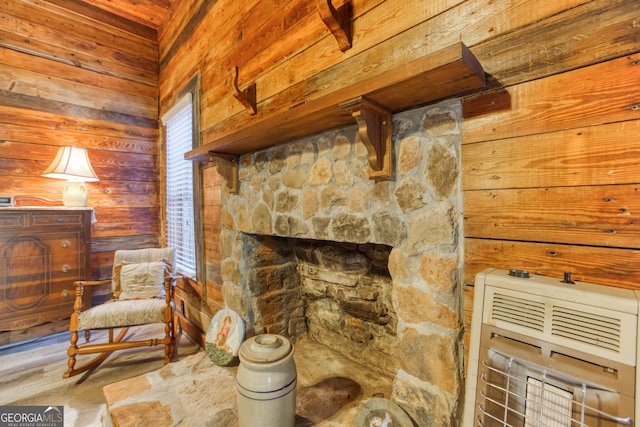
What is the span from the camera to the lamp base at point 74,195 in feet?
9.18

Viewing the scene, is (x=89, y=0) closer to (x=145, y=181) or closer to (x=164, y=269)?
(x=145, y=181)

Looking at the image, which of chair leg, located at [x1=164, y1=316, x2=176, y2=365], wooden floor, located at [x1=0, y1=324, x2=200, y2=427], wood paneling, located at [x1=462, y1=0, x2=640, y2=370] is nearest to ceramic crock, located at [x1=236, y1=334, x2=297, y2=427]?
wood paneling, located at [x1=462, y1=0, x2=640, y2=370]

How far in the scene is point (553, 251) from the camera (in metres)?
0.84

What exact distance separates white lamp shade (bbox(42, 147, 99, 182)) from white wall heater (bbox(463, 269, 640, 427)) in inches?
136

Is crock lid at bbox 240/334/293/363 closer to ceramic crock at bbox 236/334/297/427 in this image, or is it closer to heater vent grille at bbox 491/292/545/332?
ceramic crock at bbox 236/334/297/427

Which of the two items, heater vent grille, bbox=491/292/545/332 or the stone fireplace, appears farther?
the stone fireplace

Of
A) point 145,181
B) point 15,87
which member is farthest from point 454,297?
point 15,87

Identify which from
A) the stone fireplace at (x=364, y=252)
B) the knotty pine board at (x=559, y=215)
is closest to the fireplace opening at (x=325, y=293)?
the stone fireplace at (x=364, y=252)

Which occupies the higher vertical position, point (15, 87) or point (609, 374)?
point (15, 87)

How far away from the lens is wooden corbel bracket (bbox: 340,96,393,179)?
3.63 ft

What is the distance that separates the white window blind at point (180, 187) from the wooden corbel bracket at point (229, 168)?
1.00m

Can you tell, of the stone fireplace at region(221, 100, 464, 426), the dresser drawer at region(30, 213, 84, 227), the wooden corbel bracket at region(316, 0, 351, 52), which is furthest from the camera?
the dresser drawer at region(30, 213, 84, 227)

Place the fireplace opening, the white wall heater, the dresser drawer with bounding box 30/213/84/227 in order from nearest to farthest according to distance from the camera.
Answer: the white wall heater < the fireplace opening < the dresser drawer with bounding box 30/213/84/227

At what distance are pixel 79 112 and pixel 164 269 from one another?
2.03 metres
